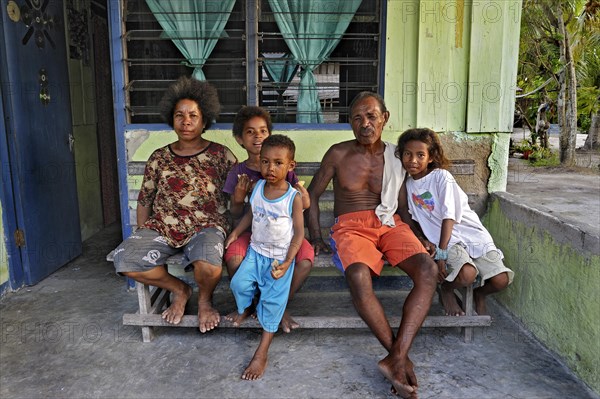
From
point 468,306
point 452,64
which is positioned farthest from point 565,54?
point 468,306

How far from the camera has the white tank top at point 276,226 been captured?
8.70 ft

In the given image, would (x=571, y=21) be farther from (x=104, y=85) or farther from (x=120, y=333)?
(x=120, y=333)

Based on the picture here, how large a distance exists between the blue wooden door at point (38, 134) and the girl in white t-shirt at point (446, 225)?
2.85 metres

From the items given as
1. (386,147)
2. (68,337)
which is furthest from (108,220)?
(386,147)

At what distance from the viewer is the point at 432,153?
2914mm

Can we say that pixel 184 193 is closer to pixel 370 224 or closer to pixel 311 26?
pixel 370 224

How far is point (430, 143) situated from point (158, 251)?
175 centimetres

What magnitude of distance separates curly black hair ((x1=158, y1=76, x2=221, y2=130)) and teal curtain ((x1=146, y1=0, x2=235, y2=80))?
0.68 metres

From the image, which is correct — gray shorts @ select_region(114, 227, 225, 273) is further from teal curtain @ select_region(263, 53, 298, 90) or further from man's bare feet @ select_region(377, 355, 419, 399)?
teal curtain @ select_region(263, 53, 298, 90)

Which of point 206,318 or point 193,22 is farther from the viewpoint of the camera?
point 193,22

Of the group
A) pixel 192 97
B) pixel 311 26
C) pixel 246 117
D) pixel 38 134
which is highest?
pixel 311 26

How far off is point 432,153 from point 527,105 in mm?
14790

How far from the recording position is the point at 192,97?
301 centimetres

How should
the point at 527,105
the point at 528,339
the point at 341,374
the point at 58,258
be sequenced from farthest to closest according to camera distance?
the point at 527,105, the point at 58,258, the point at 528,339, the point at 341,374
